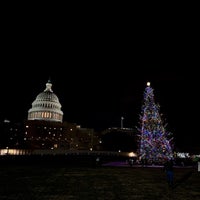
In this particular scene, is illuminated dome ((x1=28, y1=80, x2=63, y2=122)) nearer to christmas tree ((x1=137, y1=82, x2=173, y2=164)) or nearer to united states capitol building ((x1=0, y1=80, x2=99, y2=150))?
united states capitol building ((x1=0, y1=80, x2=99, y2=150))

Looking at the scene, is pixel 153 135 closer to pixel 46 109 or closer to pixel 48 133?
pixel 48 133

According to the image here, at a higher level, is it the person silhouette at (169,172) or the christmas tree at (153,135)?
the christmas tree at (153,135)

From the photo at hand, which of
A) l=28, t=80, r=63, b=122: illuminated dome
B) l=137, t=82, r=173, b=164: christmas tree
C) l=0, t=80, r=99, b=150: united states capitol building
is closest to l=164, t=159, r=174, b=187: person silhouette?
l=137, t=82, r=173, b=164: christmas tree

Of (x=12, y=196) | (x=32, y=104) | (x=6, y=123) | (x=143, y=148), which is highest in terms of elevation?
(x=32, y=104)

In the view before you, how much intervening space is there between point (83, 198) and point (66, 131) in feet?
373

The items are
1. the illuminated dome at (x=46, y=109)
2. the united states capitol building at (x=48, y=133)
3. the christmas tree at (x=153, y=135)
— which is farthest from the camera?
the illuminated dome at (x=46, y=109)

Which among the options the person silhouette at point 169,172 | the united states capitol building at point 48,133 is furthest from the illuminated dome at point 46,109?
the person silhouette at point 169,172

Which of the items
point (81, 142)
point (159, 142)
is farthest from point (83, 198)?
point (81, 142)

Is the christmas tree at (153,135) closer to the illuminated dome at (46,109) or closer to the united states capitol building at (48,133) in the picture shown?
the united states capitol building at (48,133)

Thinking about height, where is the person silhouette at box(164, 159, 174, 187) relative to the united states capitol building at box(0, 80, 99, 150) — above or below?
below

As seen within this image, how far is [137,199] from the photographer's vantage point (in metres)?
13.2

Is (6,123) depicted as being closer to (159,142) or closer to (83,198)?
(159,142)

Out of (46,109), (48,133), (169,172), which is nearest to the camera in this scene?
(169,172)

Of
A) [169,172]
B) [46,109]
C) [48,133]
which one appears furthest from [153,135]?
[46,109]
